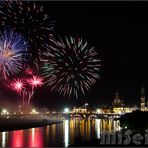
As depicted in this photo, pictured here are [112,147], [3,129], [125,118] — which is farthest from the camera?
[3,129]

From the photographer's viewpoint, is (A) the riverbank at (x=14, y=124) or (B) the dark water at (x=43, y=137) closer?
(B) the dark water at (x=43, y=137)

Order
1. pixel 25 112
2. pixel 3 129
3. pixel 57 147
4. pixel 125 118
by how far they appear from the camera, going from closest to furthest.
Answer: pixel 57 147 → pixel 125 118 → pixel 3 129 → pixel 25 112

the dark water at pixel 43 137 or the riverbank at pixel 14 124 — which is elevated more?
the riverbank at pixel 14 124

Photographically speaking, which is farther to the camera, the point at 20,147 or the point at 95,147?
the point at 20,147

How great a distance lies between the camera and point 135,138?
147 feet

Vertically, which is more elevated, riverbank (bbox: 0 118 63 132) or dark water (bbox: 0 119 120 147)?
riverbank (bbox: 0 118 63 132)

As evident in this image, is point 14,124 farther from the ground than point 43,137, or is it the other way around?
point 14,124

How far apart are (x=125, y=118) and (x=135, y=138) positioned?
928cm

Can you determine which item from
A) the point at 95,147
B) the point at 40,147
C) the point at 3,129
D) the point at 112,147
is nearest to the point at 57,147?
the point at 40,147

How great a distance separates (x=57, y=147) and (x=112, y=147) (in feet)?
27.1

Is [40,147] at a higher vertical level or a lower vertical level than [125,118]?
lower

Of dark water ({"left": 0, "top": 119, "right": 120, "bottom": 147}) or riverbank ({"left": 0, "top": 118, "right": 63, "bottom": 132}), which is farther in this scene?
riverbank ({"left": 0, "top": 118, "right": 63, "bottom": 132})

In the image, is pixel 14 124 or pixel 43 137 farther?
pixel 14 124

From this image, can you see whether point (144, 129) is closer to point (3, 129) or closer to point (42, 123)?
point (3, 129)
